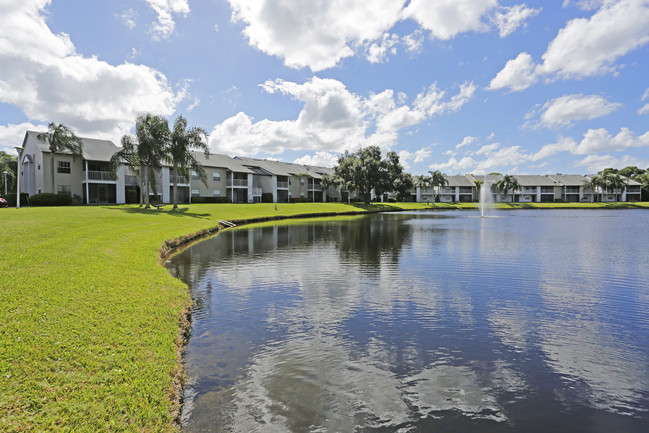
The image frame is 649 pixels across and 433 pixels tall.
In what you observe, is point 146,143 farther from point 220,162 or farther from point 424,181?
point 424,181

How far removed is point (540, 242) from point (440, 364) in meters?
24.0

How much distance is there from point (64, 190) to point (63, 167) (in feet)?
10.6

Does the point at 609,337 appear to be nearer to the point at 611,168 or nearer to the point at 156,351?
the point at 156,351

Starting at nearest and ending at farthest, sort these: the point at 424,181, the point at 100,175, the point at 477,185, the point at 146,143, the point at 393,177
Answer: the point at 146,143 → the point at 100,175 → the point at 393,177 → the point at 424,181 → the point at 477,185

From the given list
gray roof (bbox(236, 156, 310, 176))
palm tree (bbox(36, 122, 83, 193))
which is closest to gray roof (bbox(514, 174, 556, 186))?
gray roof (bbox(236, 156, 310, 176))

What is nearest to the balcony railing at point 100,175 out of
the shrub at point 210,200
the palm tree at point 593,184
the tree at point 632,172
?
the shrub at point 210,200

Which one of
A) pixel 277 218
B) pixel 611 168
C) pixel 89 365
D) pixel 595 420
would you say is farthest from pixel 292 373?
pixel 611 168

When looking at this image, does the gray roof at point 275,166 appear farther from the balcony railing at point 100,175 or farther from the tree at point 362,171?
the balcony railing at point 100,175

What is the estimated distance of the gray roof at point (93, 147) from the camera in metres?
51.2

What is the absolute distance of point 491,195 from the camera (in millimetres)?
133250

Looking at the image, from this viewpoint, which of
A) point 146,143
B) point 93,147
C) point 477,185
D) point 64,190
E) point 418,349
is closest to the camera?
point 418,349

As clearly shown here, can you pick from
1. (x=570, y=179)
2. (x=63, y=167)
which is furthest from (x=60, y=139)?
(x=570, y=179)

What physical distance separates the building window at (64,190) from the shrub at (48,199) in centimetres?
298

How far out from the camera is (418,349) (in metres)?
8.56
